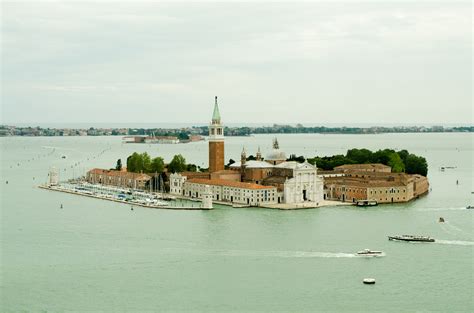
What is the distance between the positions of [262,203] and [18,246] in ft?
27.9

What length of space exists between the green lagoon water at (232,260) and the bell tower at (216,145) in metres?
4.76

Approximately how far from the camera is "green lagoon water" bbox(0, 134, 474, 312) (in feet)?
37.8

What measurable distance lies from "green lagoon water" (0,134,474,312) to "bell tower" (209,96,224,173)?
4.76 meters

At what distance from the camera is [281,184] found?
23.4m

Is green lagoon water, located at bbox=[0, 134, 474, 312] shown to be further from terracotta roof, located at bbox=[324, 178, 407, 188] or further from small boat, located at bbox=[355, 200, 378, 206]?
terracotta roof, located at bbox=[324, 178, 407, 188]

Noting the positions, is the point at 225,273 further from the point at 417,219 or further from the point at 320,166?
the point at 320,166

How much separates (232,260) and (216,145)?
12589 mm

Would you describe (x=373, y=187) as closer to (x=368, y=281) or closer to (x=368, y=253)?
(x=368, y=253)

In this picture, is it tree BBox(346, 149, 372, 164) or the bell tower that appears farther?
tree BBox(346, 149, 372, 164)

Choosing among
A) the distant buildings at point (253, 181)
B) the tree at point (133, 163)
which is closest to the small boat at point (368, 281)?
the distant buildings at point (253, 181)

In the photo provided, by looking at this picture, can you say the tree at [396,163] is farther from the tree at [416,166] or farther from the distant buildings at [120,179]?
the distant buildings at [120,179]

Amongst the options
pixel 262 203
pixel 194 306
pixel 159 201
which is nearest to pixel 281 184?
pixel 262 203

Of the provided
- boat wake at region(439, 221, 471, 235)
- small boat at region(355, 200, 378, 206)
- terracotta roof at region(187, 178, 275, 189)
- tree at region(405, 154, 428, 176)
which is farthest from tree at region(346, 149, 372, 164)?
boat wake at region(439, 221, 471, 235)

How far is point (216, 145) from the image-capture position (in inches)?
1044
